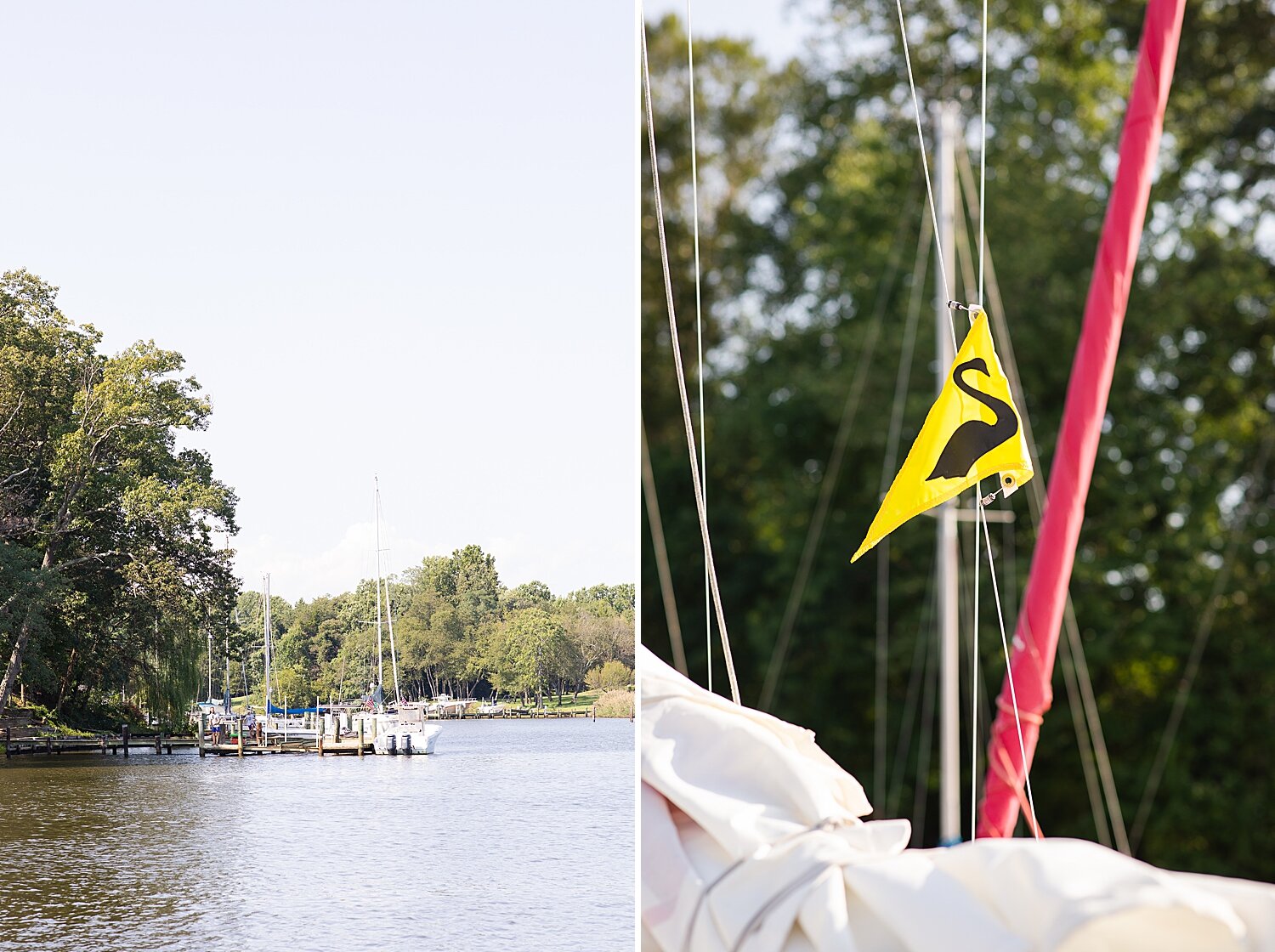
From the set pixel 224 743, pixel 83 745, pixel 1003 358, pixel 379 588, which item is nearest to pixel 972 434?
pixel 1003 358

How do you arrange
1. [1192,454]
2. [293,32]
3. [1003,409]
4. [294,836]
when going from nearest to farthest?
[1003,409], [1192,454], [294,836], [293,32]

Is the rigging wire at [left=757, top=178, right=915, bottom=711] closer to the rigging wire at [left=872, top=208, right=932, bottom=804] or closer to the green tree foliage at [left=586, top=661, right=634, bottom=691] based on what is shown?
the rigging wire at [left=872, top=208, right=932, bottom=804]

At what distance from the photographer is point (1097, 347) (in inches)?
40.9

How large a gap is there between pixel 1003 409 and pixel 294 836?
9894 millimetres

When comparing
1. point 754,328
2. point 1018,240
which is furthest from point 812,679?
point 1018,240

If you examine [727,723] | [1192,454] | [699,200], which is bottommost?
[727,723]

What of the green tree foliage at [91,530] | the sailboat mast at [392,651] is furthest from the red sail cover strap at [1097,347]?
the sailboat mast at [392,651]

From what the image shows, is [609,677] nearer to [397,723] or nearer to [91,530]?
[397,723]

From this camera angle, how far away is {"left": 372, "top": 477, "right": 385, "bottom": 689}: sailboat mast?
11375 millimetres

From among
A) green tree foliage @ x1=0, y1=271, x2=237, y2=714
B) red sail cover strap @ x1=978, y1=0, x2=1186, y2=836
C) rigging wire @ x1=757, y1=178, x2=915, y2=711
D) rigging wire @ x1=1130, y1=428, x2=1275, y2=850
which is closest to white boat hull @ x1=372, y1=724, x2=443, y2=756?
green tree foliage @ x1=0, y1=271, x2=237, y2=714

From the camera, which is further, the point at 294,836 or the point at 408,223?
the point at 408,223

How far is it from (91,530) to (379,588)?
3.26 m

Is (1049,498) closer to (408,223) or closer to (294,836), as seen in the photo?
(294,836)

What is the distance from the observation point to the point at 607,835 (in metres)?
10.5
